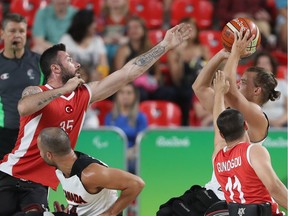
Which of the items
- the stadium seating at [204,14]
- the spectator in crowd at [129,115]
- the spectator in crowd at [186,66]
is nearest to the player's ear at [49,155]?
the spectator in crowd at [129,115]

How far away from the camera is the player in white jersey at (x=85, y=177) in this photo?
633 centimetres

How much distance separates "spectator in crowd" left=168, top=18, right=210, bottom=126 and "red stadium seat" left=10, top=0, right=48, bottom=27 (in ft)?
7.30

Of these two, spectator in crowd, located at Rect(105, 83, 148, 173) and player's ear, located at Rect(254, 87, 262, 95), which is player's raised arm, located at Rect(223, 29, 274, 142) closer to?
player's ear, located at Rect(254, 87, 262, 95)

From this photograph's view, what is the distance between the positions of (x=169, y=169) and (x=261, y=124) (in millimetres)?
2599

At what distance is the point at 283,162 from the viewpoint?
9430 millimetres

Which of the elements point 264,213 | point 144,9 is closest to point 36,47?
point 144,9

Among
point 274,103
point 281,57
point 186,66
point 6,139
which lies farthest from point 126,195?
point 281,57

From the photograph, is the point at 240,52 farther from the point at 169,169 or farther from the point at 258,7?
the point at 258,7

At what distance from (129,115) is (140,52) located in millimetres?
1255

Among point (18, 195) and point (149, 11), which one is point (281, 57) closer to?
point (149, 11)

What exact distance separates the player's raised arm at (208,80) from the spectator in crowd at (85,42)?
13.1 feet

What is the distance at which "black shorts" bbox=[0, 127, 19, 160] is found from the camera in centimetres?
762

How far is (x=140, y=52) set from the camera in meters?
11.4

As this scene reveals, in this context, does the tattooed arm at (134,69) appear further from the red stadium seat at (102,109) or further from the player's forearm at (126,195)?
the red stadium seat at (102,109)
